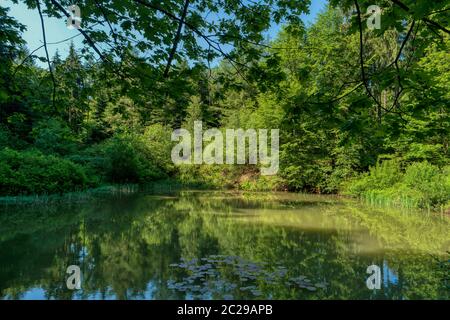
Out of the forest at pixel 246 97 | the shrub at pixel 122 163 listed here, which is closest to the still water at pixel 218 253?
the forest at pixel 246 97

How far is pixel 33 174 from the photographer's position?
14805mm

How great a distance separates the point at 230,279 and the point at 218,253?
172 cm

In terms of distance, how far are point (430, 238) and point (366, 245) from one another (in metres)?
1.83

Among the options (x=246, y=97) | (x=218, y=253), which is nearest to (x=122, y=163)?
(x=246, y=97)

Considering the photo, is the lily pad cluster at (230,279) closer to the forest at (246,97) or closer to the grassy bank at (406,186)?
the forest at (246,97)

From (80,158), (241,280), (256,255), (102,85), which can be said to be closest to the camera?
(102,85)

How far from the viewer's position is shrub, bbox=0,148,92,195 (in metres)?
13.9

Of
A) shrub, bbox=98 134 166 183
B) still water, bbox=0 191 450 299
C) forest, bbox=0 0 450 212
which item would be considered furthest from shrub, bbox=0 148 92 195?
shrub, bbox=98 134 166 183

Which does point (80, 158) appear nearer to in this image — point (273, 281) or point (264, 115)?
point (264, 115)

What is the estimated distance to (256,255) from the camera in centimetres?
728

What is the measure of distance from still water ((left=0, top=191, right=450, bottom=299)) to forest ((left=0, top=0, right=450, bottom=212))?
2133 millimetres

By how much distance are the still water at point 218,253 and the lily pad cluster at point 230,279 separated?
16 millimetres

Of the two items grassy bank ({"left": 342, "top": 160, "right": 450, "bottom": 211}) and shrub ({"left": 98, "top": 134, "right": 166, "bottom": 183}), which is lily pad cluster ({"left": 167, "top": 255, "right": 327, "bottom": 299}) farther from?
shrub ({"left": 98, "top": 134, "right": 166, "bottom": 183})

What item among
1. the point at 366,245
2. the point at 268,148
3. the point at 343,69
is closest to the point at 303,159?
the point at 268,148
